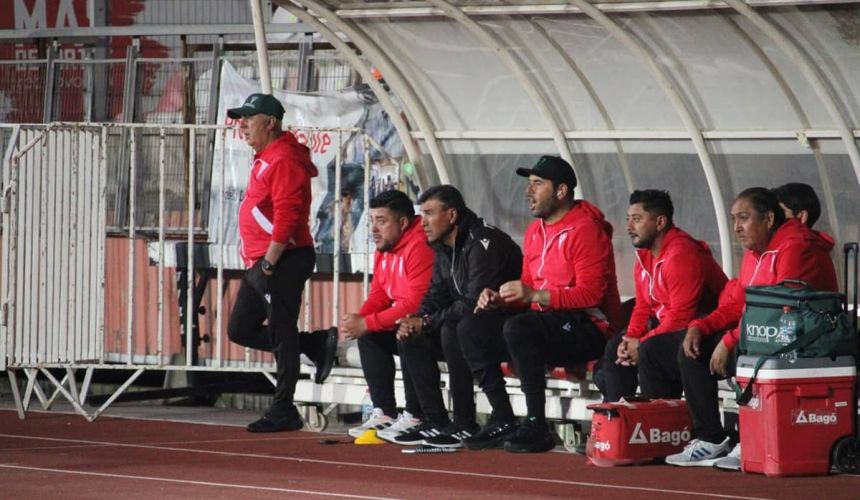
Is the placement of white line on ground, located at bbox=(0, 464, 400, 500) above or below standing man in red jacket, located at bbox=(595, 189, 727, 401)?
below

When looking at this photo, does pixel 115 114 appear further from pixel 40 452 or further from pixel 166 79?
pixel 40 452

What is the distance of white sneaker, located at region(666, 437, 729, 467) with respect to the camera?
913 centimetres

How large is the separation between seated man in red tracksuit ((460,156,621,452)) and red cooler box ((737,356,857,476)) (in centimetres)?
136

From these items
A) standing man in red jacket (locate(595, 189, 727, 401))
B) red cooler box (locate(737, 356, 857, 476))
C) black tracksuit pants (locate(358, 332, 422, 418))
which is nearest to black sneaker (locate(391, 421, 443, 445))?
black tracksuit pants (locate(358, 332, 422, 418))

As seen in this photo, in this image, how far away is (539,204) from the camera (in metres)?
10.2

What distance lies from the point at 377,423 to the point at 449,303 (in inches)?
31.5

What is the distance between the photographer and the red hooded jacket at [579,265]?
10.0 m

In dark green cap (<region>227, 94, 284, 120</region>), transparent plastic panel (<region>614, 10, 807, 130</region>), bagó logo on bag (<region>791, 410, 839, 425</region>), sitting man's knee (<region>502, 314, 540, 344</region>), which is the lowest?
bagó logo on bag (<region>791, 410, 839, 425</region>)

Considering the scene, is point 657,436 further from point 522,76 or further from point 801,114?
point 522,76

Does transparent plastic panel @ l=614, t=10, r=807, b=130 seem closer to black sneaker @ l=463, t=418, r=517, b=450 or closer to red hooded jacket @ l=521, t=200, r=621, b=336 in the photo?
red hooded jacket @ l=521, t=200, r=621, b=336

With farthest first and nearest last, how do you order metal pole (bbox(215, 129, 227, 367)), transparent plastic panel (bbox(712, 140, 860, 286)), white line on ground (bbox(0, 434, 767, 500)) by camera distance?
metal pole (bbox(215, 129, 227, 367))
transparent plastic panel (bbox(712, 140, 860, 286))
white line on ground (bbox(0, 434, 767, 500))

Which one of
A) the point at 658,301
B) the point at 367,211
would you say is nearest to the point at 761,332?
the point at 658,301

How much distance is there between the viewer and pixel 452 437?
10.3m

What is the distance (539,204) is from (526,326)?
0.73 metres
